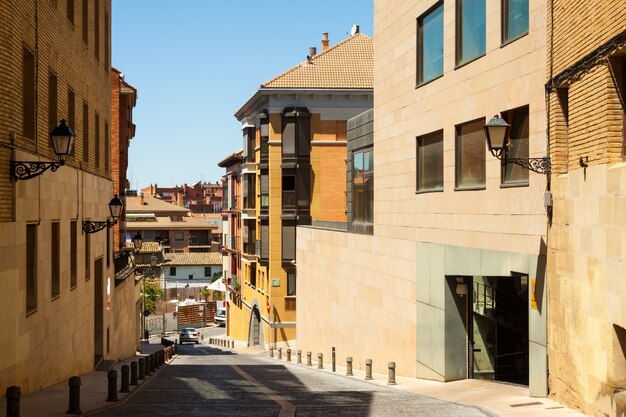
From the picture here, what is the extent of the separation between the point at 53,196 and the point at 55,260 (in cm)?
188

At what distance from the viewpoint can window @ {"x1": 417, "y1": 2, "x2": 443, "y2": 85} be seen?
22531 millimetres

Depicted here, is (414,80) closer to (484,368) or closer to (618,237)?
(484,368)

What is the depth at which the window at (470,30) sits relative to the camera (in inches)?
781

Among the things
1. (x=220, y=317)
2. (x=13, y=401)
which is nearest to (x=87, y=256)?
(x=13, y=401)

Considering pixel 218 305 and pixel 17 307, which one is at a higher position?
pixel 17 307

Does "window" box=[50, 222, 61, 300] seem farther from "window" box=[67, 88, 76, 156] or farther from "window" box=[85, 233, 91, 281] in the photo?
"window" box=[85, 233, 91, 281]

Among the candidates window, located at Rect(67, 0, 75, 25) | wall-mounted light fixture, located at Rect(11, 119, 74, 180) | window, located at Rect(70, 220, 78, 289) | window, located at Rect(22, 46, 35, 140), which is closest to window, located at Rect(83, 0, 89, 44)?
window, located at Rect(67, 0, 75, 25)

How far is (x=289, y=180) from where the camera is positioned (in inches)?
2210

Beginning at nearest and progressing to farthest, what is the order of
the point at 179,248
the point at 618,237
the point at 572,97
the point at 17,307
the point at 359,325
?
the point at 618,237
the point at 572,97
the point at 17,307
the point at 359,325
the point at 179,248

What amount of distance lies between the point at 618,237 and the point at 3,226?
9.86m

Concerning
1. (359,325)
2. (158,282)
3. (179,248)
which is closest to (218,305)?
(158,282)

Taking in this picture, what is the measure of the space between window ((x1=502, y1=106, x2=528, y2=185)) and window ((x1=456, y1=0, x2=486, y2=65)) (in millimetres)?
2340

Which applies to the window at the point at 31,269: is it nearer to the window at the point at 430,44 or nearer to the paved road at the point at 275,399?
the paved road at the point at 275,399

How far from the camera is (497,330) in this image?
21016mm
